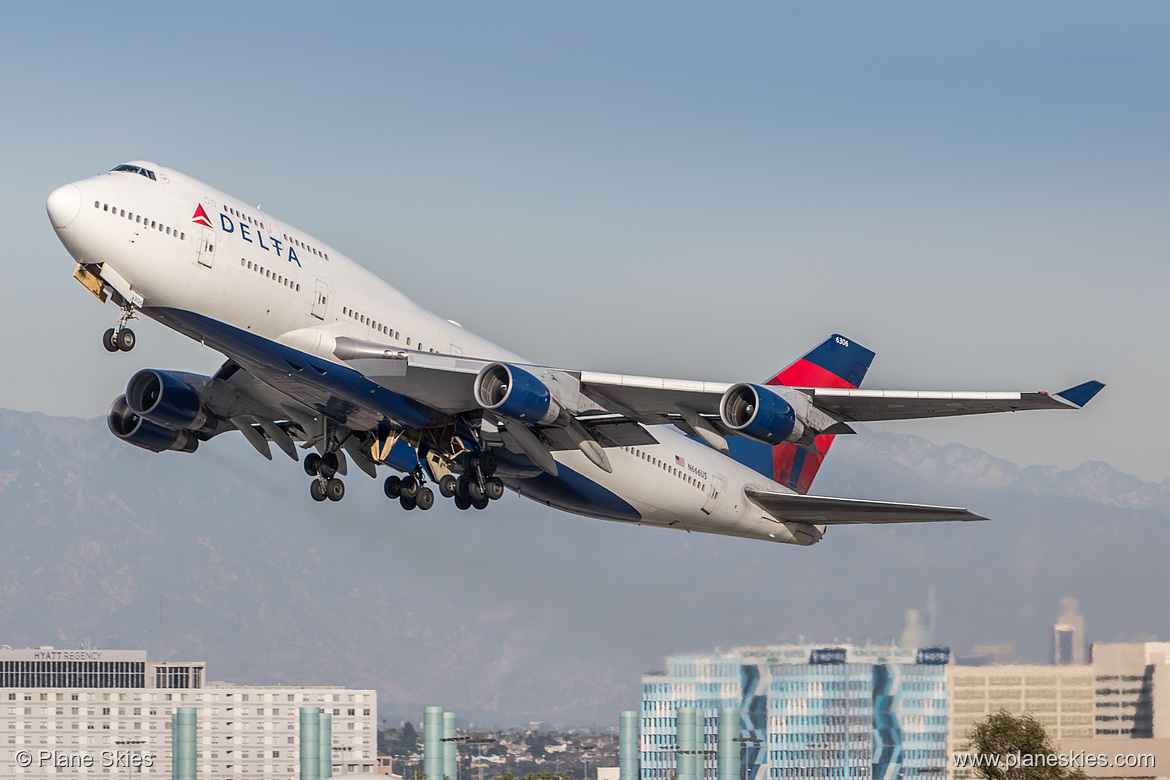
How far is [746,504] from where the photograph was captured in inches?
1549

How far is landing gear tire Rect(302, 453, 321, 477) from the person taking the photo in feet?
118

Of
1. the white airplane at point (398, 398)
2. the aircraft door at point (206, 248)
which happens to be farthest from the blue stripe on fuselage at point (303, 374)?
the aircraft door at point (206, 248)

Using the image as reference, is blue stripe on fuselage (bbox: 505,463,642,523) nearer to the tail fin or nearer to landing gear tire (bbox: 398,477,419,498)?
landing gear tire (bbox: 398,477,419,498)

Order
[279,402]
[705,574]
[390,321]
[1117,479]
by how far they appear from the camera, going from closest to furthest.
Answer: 1. [390,321]
2. [279,402]
3. [705,574]
4. [1117,479]

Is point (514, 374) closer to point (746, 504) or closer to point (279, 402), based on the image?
point (279, 402)

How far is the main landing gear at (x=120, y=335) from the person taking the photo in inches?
1085

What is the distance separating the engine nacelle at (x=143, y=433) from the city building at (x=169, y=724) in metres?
106

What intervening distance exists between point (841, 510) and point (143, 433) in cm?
1895

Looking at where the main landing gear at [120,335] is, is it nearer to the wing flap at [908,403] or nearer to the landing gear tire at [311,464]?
the landing gear tire at [311,464]

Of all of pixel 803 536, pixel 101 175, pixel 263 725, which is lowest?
pixel 263 725

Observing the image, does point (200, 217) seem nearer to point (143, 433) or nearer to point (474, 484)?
point (474, 484)

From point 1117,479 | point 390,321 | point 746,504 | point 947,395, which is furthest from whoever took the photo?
point 1117,479

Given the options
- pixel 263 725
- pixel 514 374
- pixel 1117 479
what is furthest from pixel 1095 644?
pixel 263 725

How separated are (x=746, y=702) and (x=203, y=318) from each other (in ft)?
252
